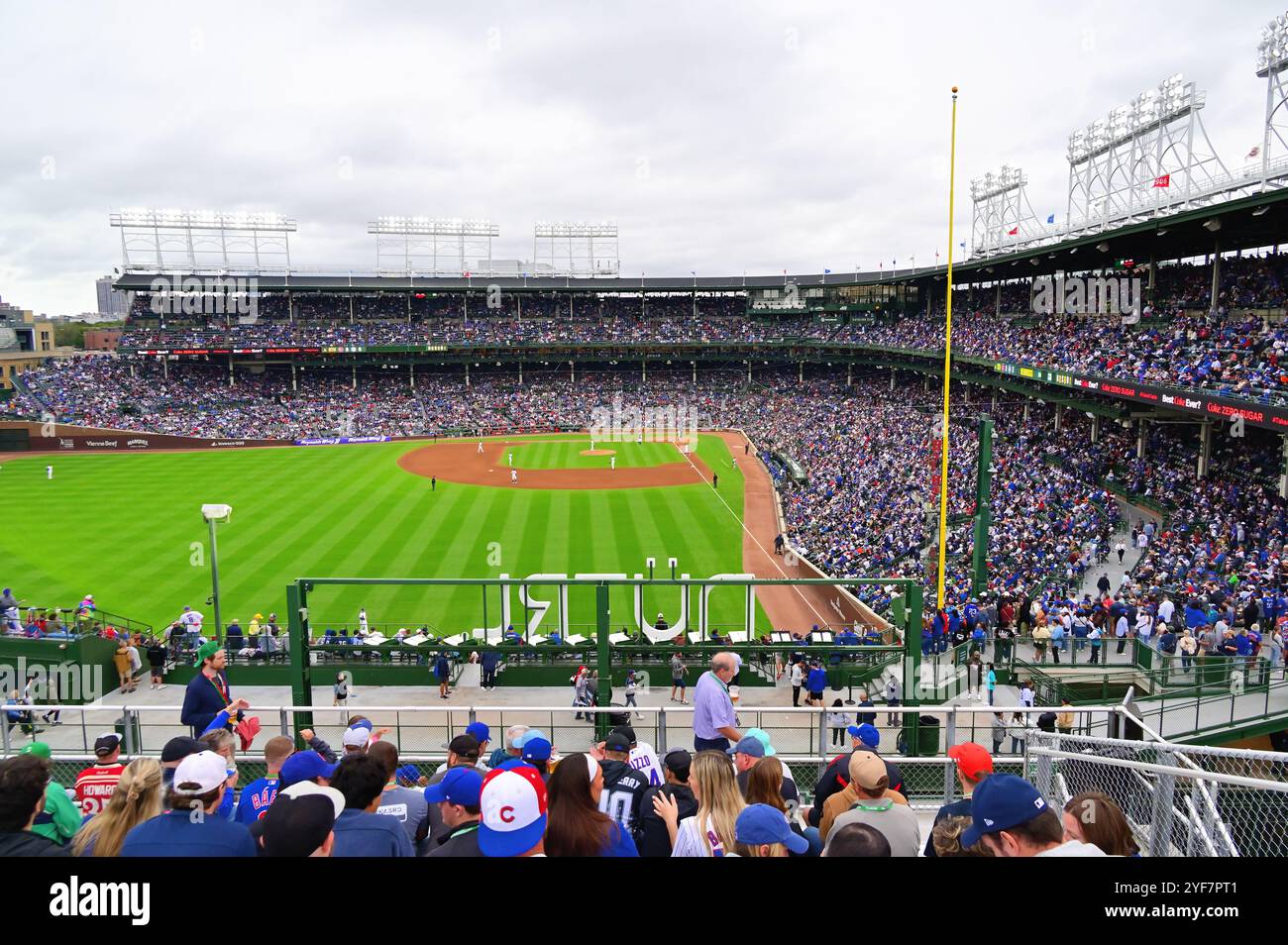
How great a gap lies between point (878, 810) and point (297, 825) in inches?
125

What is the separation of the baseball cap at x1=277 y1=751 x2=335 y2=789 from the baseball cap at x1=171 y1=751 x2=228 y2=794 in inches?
50.4

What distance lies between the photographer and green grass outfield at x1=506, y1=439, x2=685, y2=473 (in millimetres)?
49125

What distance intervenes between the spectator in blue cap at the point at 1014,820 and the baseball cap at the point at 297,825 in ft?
10.1

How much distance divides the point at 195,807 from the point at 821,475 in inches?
1443

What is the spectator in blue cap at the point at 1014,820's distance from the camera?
3682 mm

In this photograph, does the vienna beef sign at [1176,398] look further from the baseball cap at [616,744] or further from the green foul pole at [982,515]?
the baseball cap at [616,744]

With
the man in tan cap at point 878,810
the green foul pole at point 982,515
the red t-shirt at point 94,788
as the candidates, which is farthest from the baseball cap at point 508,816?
the green foul pole at point 982,515

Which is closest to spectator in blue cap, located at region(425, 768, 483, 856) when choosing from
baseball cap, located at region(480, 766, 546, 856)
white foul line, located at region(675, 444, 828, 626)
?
baseball cap, located at region(480, 766, 546, 856)

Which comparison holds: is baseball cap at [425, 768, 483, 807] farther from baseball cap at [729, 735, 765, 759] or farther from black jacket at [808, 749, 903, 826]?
black jacket at [808, 749, 903, 826]

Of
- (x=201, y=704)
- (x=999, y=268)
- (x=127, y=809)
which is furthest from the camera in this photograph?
(x=999, y=268)

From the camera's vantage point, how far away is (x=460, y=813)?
486 cm

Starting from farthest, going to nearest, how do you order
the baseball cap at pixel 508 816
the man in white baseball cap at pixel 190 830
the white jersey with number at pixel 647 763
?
the white jersey with number at pixel 647 763 → the baseball cap at pixel 508 816 → the man in white baseball cap at pixel 190 830

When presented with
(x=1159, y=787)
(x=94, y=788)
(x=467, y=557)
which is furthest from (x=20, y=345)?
(x=1159, y=787)

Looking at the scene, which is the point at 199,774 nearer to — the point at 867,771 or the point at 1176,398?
the point at 867,771
